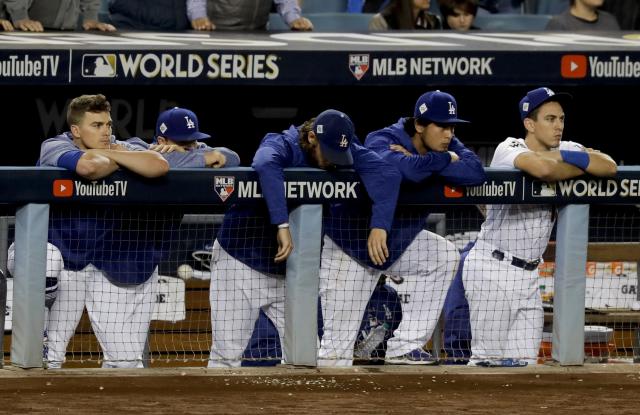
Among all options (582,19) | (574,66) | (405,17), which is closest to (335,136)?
(574,66)

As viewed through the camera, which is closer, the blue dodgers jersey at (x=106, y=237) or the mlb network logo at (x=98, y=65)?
the blue dodgers jersey at (x=106, y=237)

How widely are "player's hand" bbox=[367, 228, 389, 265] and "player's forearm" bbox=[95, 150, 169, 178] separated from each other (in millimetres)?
904

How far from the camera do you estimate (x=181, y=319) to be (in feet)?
21.0

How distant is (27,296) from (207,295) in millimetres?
908

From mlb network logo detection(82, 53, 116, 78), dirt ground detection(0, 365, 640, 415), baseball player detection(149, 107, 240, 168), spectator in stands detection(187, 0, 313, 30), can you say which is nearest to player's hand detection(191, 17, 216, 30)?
spectator in stands detection(187, 0, 313, 30)

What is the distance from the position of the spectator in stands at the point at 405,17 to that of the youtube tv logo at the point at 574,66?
1288 mm

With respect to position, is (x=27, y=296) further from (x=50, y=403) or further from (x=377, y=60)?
(x=377, y=60)

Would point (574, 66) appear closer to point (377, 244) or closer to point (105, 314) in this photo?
point (377, 244)

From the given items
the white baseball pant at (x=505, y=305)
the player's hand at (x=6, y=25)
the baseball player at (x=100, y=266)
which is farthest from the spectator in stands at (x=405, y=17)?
the baseball player at (x=100, y=266)

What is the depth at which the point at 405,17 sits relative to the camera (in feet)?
31.5

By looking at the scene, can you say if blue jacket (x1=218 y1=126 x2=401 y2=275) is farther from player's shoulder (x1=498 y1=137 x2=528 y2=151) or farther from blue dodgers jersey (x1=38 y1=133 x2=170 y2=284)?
player's shoulder (x1=498 y1=137 x2=528 y2=151)

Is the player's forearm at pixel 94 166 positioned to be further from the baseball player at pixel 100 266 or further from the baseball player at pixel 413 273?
the baseball player at pixel 413 273

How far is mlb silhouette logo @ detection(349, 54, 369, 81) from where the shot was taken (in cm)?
847

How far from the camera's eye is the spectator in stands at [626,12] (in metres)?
10.1
